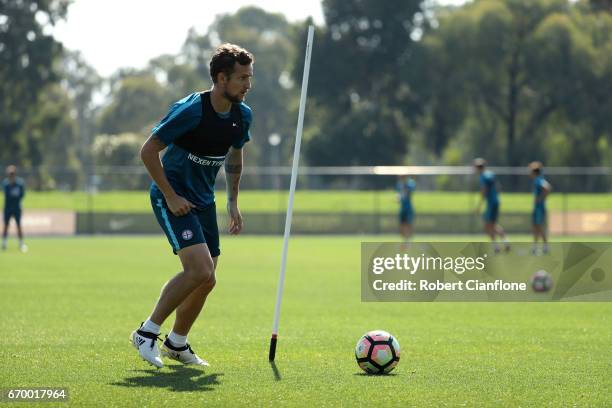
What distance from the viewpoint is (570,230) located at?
40.9 metres

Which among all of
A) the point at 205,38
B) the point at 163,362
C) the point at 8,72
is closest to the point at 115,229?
the point at 8,72

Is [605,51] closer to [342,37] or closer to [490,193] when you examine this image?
[342,37]

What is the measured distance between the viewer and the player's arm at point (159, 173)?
706cm

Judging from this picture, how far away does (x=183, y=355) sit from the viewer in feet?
25.2

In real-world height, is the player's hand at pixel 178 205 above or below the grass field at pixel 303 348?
above

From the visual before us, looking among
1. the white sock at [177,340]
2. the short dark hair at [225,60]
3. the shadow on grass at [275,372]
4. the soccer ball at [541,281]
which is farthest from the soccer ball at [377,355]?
the soccer ball at [541,281]

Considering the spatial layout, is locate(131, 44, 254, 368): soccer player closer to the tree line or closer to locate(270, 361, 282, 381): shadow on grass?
locate(270, 361, 282, 381): shadow on grass

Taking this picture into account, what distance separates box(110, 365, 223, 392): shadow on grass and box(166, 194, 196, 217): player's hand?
1.20 metres

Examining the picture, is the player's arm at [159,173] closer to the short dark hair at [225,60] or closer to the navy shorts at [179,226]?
the navy shorts at [179,226]

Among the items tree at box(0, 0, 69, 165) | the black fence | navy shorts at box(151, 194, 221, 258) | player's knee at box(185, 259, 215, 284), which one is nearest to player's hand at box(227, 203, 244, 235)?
navy shorts at box(151, 194, 221, 258)

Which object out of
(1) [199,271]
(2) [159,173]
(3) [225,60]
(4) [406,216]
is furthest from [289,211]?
(4) [406,216]

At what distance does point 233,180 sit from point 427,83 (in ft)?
197

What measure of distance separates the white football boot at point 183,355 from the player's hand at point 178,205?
3.84 feet

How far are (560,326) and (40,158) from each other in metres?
57.7
